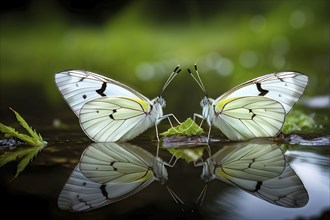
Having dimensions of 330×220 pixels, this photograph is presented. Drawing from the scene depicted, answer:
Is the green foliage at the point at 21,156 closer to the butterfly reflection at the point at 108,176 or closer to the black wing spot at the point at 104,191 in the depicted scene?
the butterfly reflection at the point at 108,176

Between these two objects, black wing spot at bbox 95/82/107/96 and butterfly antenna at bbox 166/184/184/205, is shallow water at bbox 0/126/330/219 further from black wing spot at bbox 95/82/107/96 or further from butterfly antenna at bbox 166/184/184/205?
black wing spot at bbox 95/82/107/96

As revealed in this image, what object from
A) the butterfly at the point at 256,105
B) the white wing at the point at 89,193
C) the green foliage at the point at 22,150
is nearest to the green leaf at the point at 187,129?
the butterfly at the point at 256,105

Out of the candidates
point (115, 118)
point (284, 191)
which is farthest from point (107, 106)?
point (284, 191)

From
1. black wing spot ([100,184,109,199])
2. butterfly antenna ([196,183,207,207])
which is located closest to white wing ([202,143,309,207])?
butterfly antenna ([196,183,207,207])

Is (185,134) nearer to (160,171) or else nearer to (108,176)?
(160,171)

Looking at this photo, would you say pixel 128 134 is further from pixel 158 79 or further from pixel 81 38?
pixel 81 38
